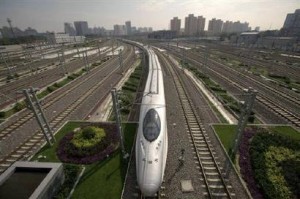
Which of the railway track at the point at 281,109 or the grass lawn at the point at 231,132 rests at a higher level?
the grass lawn at the point at 231,132

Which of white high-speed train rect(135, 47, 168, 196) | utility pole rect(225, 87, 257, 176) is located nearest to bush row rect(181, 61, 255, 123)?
utility pole rect(225, 87, 257, 176)

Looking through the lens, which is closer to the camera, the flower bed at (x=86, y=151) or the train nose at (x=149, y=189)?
the train nose at (x=149, y=189)

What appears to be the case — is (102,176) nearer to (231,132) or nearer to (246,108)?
(246,108)

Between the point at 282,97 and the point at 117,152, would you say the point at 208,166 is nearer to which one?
the point at 117,152

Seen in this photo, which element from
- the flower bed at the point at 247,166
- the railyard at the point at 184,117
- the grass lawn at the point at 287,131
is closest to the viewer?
the flower bed at the point at 247,166

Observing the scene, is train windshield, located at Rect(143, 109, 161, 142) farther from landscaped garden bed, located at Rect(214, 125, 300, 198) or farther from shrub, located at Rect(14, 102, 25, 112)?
shrub, located at Rect(14, 102, 25, 112)

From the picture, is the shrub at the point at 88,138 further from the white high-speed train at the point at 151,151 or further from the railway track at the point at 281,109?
the railway track at the point at 281,109

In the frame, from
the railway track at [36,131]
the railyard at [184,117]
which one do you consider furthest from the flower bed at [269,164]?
the railway track at [36,131]
